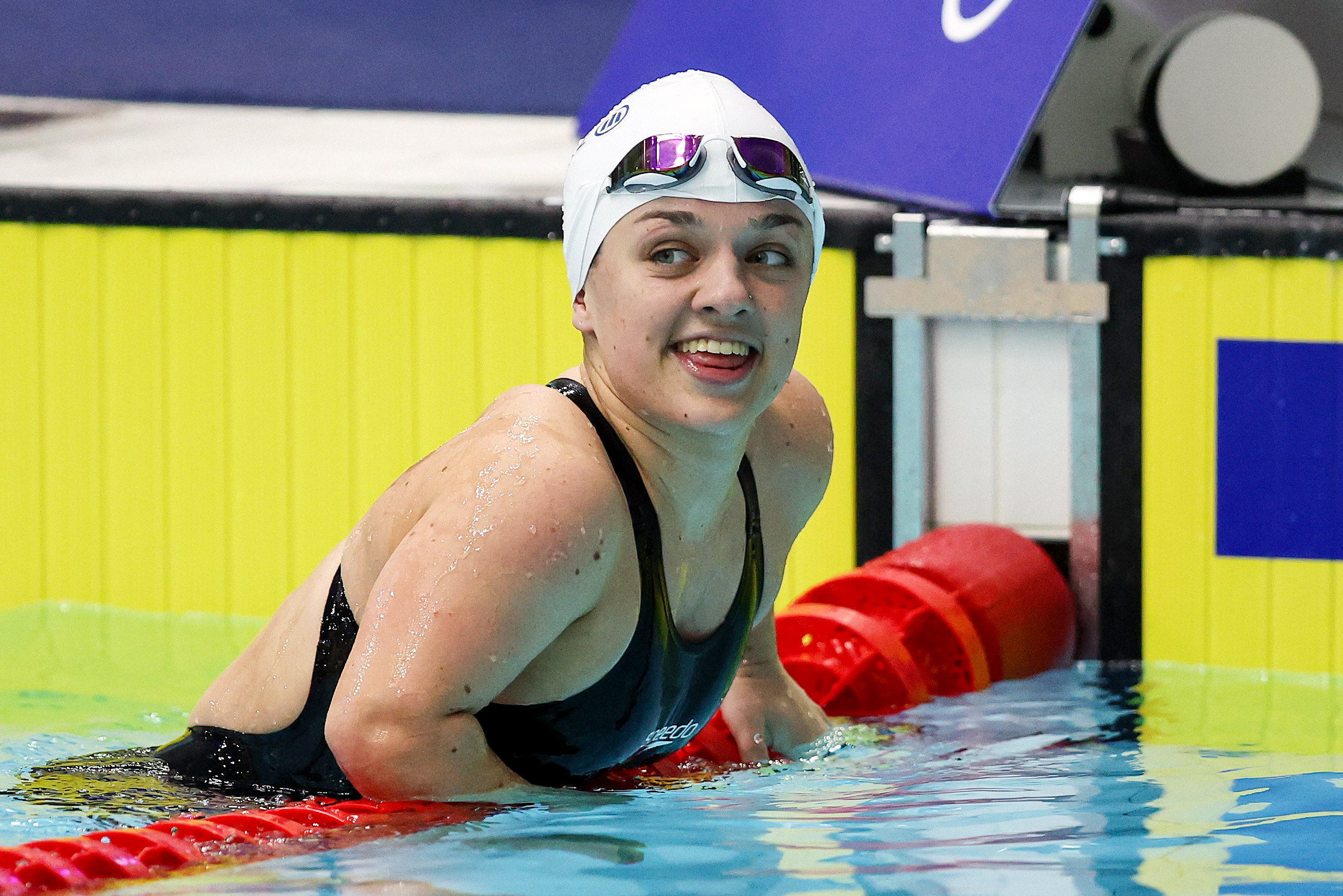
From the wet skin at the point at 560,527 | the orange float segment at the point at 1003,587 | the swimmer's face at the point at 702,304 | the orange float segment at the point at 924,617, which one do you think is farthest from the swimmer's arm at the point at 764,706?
the orange float segment at the point at 1003,587

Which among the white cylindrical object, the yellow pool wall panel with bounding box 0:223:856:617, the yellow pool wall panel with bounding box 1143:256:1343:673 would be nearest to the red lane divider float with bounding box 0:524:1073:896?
the yellow pool wall panel with bounding box 1143:256:1343:673

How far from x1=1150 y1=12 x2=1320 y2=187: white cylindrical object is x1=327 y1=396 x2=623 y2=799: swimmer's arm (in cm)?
243

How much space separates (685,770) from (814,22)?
2653 millimetres

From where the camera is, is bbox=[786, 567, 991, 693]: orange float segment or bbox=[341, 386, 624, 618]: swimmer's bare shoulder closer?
bbox=[341, 386, 624, 618]: swimmer's bare shoulder

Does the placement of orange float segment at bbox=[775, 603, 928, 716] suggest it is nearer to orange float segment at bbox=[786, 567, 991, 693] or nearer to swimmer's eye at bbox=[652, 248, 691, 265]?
orange float segment at bbox=[786, 567, 991, 693]

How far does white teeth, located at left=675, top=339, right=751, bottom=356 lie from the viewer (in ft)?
7.72

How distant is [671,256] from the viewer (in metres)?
2.39

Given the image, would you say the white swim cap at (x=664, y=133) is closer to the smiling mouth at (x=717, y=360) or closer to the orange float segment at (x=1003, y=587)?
the smiling mouth at (x=717, y=360)

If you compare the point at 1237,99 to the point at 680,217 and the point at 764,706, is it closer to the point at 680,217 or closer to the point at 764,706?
the point at 764,706

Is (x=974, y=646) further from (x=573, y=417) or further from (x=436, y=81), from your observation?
(x=436, y=81)

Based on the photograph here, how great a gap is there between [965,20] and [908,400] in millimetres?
994

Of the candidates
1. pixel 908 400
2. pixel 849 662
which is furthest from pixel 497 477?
pixel 908 400

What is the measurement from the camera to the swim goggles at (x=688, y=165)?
2.38 m

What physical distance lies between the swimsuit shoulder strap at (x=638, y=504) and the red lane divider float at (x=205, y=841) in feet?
1.18
